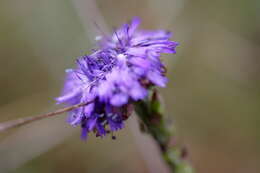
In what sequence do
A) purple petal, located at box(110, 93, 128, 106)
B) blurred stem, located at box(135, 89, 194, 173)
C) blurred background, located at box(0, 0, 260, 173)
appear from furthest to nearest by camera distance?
blurred background, located at box(0, 0, 260, 173)
blurred stem, located at box(135, 89, 194, 173)
purple petal, located at box(110, 93, 128, 106)

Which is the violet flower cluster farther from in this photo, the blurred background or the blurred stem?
the blurred background

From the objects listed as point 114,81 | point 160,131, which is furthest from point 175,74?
point 114,81

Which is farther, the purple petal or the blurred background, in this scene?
the blurred background

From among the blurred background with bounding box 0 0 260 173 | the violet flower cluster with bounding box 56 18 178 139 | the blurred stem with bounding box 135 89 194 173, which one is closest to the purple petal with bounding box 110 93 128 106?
the violet flower cluster with bounding box 56 18 178 139

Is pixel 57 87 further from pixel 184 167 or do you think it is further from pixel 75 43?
pixel 184 167

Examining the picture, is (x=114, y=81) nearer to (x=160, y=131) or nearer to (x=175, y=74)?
(x=160, y=131)

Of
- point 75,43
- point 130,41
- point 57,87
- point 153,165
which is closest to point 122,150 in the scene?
point 153,165
